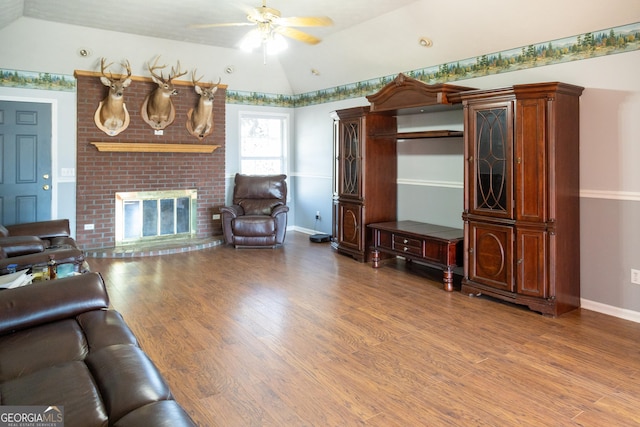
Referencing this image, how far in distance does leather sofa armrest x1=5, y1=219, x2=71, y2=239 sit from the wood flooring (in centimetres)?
78

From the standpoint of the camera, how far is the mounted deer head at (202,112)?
6.93m

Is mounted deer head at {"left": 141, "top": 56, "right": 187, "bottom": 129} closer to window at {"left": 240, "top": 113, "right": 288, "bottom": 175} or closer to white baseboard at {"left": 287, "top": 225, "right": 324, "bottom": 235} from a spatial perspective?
window at {"left": 240, "top": 113, "right": 288, "bottom": 175}

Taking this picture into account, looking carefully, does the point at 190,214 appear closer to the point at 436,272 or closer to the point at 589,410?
the point at 436,272

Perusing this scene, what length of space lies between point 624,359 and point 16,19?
23.5ft

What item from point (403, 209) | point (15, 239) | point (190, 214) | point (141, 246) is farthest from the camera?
point (190, 214)

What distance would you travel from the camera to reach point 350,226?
600 cm

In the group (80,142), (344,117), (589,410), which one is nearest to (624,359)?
(589,410)

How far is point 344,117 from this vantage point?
6.00 meters

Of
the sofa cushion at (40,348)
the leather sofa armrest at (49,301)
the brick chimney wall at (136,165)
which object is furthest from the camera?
the brick chimney wall at (136,165)

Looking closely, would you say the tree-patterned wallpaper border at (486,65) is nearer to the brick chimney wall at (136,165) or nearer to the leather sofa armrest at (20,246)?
the brick chimney wall at (136,165)

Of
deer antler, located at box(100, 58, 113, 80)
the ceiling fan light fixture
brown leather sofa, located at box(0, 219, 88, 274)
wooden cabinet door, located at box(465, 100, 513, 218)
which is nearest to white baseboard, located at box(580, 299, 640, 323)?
wooden cabinet door, located at box(465, 100, 513, 218)

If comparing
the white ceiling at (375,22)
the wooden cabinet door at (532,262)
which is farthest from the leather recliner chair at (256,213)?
the wooden cabinet door at (532,262)

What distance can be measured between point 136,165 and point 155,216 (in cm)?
82

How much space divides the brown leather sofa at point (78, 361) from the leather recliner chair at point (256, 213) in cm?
401
